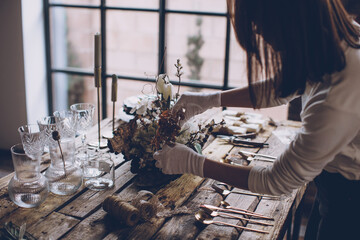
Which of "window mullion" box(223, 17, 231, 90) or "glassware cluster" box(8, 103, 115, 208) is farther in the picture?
"window mullion" box(223, 17, 231, 90)

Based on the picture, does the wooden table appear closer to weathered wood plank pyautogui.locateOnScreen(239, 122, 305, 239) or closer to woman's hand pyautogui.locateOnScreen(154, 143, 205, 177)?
weathered wood plank pyautogui.locateOnScreen(239, 122, 305, 239)

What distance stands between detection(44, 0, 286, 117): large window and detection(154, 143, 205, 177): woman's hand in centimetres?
180

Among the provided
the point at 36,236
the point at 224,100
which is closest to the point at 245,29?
the point at 224,100

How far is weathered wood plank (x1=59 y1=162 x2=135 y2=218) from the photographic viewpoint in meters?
1.28

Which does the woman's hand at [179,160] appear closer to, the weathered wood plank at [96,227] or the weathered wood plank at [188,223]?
the weathered wood plank at [188,223]

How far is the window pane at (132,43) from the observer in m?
3.34

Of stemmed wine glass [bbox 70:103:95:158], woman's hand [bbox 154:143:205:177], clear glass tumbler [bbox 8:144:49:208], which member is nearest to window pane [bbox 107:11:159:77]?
stemmed wine glass [bbox 70:103:95:158]

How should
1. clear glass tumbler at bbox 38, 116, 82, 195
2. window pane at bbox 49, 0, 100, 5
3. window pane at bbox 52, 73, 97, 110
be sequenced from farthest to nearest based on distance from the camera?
window pane at bbox 52, 73, 97, 110 → window pane at bbox 49, 0, 100, 5 → clear glass tumbler at bbox 38, 116, 82, 195

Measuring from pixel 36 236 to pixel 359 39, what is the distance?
1093 millimetres

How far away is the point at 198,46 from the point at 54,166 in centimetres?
209

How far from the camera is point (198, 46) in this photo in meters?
3.25

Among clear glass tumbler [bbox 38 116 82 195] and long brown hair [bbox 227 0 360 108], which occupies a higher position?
long brown hair [bbox 227 0 360 108]

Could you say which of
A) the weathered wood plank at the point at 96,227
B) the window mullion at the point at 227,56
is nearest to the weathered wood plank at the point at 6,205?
the weathered wood plank at the point at 96,227

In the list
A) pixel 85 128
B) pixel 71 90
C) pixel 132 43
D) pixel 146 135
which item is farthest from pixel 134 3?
pixel 146 135
